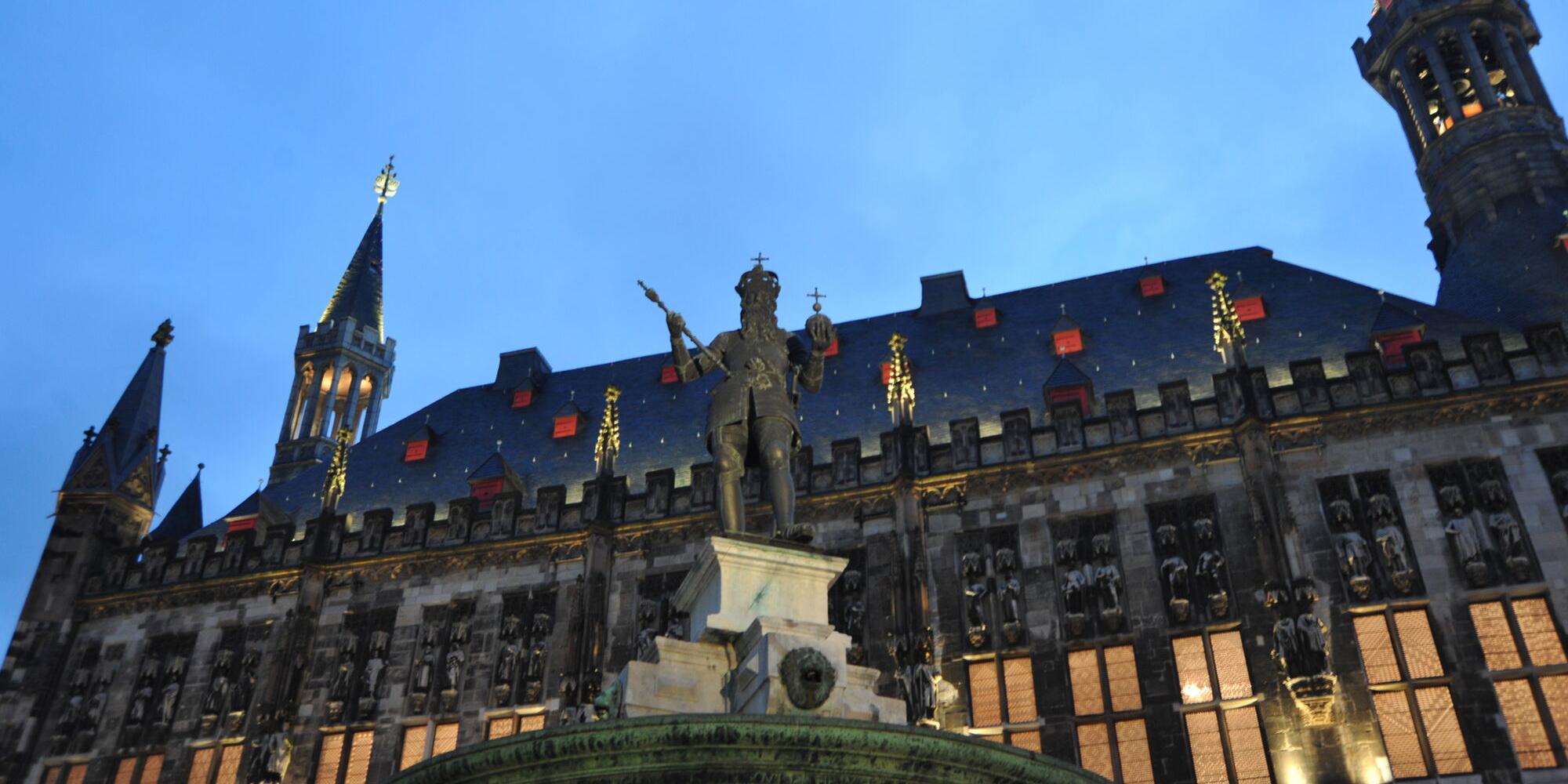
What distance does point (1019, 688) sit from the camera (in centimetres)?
2055

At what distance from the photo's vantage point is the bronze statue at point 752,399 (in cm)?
1070

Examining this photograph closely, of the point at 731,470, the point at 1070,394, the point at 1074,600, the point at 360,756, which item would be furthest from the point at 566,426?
the point at 731,470

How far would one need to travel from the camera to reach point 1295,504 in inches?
815

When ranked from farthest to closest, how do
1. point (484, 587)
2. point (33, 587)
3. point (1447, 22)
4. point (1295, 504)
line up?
1. point (1447, 22)
2. point (33, 587)
3. point (484, 587)
4. point (1295, 504)

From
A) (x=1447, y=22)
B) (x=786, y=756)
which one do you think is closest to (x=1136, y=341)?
(x=1447, y=22)

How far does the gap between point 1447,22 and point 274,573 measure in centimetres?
3183

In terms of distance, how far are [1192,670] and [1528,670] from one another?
4869 mm

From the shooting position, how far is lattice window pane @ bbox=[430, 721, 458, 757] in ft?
74.1

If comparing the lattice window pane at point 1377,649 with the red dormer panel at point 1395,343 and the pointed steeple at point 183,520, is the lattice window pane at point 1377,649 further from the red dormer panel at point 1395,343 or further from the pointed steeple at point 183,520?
the pointed steeple at point 183,520

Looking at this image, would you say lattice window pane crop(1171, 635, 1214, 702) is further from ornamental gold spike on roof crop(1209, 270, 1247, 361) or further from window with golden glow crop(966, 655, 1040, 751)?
ornamental gold spike on roof crop(1209, 270, 1247, 361)

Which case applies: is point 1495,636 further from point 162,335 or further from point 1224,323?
point 162,335

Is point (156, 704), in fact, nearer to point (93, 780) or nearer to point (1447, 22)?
point (93, 780)

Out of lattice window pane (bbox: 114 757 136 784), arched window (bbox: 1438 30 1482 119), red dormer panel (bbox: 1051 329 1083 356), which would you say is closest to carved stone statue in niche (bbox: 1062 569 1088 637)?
red dormer panel (bbox: 1051 329 1083 356)

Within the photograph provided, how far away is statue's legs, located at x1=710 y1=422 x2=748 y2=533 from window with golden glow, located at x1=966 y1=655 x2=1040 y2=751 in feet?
35.9
